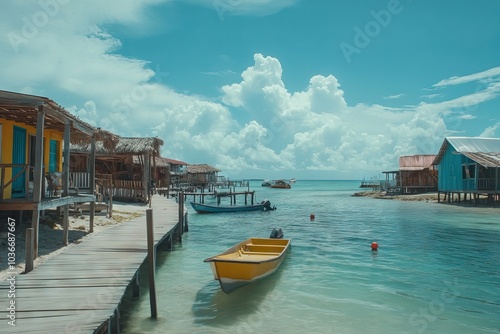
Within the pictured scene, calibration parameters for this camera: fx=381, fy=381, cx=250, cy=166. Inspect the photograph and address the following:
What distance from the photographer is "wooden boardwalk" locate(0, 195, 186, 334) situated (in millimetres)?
5712

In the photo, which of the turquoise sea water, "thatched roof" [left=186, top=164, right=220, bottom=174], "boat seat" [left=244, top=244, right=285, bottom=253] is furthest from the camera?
"thatched roof" [left=186, top=164, right=220, bottom=174]

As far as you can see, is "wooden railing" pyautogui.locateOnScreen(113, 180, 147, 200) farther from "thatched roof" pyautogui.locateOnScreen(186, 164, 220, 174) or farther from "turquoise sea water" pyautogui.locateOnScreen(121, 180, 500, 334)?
"thatched roof" pyautogui.locateOnScreen(186, 164, 220, 174)

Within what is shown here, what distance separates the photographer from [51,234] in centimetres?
1280

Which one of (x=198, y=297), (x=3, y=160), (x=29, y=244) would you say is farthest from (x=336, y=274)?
(x=3, y=160)

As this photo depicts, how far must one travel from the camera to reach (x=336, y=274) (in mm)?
12719

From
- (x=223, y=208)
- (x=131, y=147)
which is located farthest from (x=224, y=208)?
(x=131, y=147)

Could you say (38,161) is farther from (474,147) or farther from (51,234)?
(474,147)

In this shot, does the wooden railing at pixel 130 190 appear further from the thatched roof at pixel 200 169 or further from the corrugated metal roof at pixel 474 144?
the thatched roof at pixel 200 169

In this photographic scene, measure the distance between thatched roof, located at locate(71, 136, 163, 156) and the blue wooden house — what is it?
2725 centimetres

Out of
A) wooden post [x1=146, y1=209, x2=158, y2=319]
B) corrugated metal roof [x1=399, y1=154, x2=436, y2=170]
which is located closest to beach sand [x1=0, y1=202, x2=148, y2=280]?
wooden post [x1=146, y1=209, x2=158, y2=319]

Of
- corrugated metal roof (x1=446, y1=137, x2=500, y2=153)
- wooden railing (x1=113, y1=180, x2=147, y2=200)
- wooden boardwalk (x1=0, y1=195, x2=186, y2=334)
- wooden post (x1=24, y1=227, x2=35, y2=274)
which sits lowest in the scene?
wooden boardwalk (x1=0, y1=195, x2=186, y2=334)

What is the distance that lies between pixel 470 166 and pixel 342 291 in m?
33.2

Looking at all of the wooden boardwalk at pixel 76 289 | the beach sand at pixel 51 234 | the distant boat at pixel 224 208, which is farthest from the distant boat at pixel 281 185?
the wooden boardwalk at pixel 76 289

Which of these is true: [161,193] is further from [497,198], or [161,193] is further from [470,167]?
[497,198]
